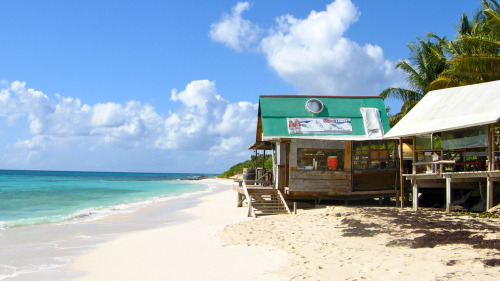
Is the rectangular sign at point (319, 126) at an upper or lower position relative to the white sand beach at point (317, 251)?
upper

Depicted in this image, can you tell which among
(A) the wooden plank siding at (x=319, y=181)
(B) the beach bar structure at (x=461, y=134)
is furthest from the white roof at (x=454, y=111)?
(A) the wooden plank siding at (x=319, y=181)

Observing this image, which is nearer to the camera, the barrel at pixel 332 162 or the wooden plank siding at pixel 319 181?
the wooden plank siding at pixel 319 181

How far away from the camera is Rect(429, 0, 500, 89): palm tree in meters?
16.0

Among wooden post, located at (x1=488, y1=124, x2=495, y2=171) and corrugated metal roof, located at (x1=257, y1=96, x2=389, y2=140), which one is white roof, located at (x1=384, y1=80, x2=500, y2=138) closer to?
wooden post, located at (x1=488, y1=124, x2=495, y2=171)

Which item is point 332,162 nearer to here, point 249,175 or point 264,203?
point 264,203

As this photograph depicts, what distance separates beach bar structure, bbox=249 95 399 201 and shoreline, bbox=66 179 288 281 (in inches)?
196

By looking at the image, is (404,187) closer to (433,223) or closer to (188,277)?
(433,223)

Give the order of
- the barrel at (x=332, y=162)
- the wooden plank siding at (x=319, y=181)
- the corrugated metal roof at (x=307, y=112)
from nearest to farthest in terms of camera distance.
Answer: the wooden plank siding at (x=319, y=181), the barrel at (x=332, y=162), the corrugated metal roof at (x=307, y=112)

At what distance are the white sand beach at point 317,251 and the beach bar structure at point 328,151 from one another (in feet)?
10.6

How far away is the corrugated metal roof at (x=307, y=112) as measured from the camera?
52.1 feet

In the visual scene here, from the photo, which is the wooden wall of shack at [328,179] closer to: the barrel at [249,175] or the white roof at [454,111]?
the white roof at [454,111]

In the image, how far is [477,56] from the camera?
16.0 meters

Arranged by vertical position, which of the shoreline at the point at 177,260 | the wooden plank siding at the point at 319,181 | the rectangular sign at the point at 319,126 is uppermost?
the rectangular sign at the point at 319,126

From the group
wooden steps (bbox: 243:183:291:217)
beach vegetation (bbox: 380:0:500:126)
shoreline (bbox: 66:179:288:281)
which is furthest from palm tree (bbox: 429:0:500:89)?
shoreline (bbox: 66:179:288:281)
